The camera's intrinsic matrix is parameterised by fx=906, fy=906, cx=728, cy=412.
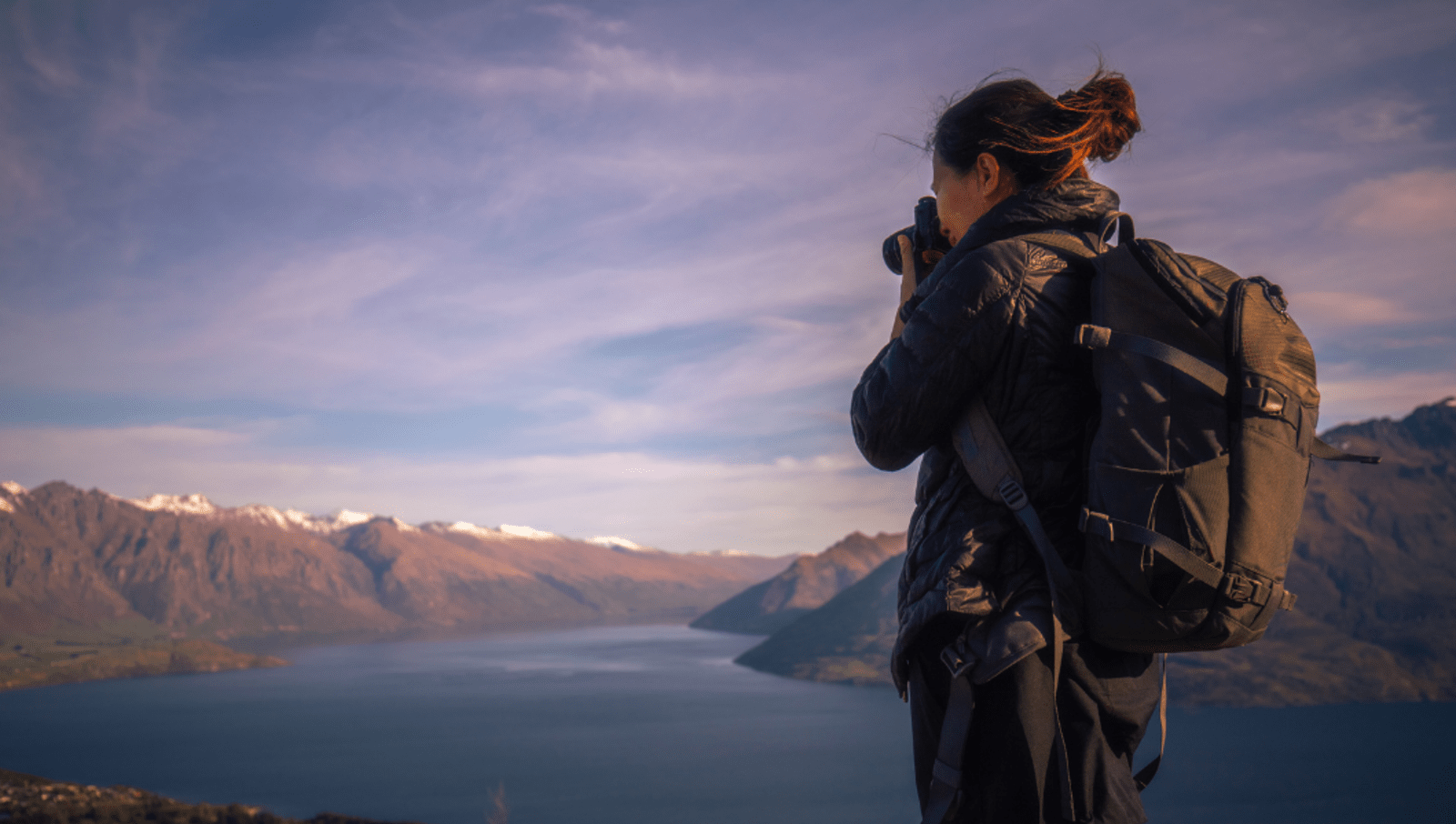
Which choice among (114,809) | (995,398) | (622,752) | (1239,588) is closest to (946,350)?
(995,398)

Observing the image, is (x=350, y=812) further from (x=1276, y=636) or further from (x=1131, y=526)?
(x=1276, y=636)

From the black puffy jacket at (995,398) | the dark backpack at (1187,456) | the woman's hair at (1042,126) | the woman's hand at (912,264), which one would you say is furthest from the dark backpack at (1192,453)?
the woman's hand at (912,264)

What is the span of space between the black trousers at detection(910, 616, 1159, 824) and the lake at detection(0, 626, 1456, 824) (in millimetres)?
90150

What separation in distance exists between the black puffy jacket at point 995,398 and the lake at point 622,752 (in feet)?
297

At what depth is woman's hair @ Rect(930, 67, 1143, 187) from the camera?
6.58 feet

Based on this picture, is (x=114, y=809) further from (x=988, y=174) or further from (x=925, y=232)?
(x=988, y=174)

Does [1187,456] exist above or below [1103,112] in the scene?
below

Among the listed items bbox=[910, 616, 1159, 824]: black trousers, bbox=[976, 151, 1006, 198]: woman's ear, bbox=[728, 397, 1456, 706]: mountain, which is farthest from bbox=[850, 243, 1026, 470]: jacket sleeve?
bbox=[728, 397, 1456, 706]: mountain

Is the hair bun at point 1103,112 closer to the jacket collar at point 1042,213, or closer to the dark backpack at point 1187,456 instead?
the jacket collar at point 1042,213

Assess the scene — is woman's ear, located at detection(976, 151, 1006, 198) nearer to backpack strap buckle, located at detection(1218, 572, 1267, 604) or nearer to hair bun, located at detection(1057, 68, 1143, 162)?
hair bun, located at detection(1057, 68, 1143, 162)

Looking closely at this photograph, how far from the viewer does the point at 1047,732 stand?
1.83 m

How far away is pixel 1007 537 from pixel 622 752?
391ft

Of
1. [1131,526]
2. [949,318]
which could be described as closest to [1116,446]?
[1131,526]

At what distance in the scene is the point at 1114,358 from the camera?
1.69m
